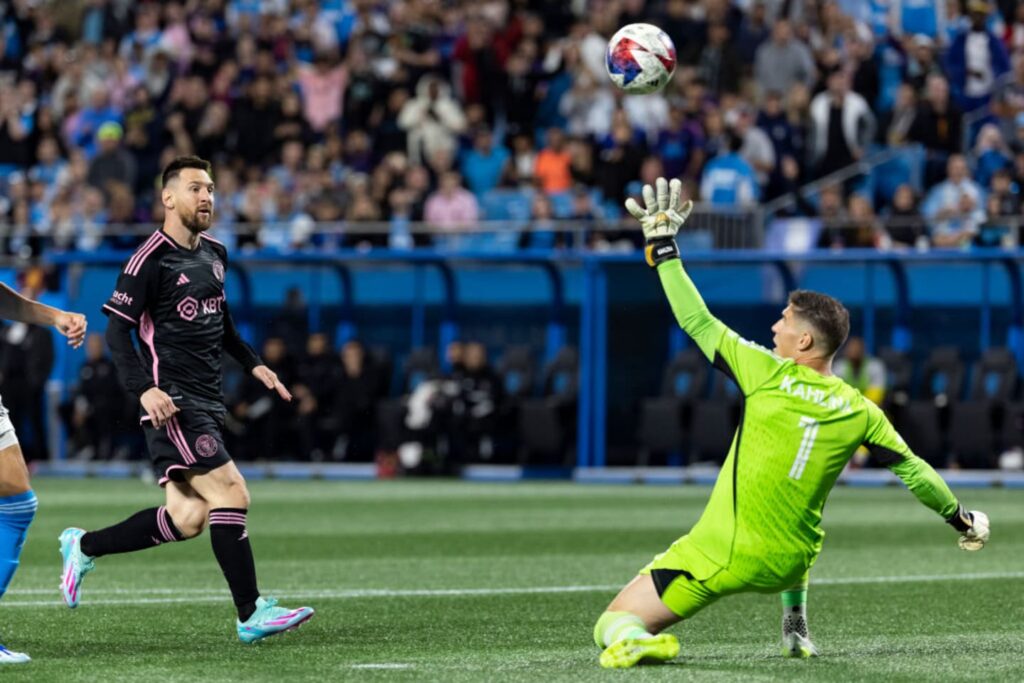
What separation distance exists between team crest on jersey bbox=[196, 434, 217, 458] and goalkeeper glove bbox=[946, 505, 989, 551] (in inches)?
122

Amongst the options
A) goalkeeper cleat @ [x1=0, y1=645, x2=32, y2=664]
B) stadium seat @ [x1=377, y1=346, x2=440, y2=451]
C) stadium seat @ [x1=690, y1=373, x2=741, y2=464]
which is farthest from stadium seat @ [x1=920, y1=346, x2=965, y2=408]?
goalkeeper cleat @ [x1=0, y1=645, x2=32, y2=664]

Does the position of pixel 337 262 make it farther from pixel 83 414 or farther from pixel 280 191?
pixel 83 414

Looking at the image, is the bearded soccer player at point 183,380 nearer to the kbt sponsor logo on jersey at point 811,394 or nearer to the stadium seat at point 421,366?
the kbt sponsor logo on jersey at point 811,394

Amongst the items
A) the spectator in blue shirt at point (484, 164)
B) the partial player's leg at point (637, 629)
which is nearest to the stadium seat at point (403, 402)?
the spectator in blue shirt at point (484, 164)

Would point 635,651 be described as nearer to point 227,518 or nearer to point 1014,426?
point 227,518

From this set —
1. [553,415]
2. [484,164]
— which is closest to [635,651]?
[553,415]

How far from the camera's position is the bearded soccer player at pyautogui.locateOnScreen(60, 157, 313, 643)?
8469 mm

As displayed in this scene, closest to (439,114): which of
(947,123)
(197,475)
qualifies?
(947,123)

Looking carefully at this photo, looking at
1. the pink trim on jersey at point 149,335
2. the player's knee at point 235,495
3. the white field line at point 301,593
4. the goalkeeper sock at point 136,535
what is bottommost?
the white field line at point 301,593

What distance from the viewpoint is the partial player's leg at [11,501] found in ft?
25.4

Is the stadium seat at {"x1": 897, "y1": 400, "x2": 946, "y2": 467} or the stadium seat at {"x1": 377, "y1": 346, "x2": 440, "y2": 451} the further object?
the stadium seat at {"x1": 377, "y1": 346, "x2": 440, "y2": 451}

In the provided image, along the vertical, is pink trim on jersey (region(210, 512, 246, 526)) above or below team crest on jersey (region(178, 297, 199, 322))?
below

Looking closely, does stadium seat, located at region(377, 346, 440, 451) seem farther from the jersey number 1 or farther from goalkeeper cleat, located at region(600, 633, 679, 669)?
the jersey number 1

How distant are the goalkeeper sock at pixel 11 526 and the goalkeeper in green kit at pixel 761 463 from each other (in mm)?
2340
